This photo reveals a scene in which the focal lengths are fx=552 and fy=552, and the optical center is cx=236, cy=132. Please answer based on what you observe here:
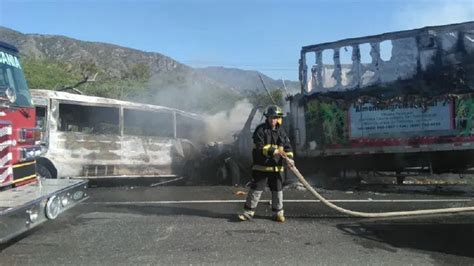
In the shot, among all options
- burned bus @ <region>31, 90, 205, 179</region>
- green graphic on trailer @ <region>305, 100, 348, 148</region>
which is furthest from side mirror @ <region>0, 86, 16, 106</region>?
green graphic on trailer @ <region>305, 100, 348, 148</region>

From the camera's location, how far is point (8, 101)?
18.7ft

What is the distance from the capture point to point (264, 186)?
757 cm

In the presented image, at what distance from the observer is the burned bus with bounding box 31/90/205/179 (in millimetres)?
10773

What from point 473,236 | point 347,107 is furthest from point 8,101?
point 347,107

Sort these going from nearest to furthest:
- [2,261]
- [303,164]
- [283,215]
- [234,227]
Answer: [2,261]
[234,227]
[283,215]
[303,164]

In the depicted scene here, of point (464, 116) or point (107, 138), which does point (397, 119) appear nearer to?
point (464, 116)

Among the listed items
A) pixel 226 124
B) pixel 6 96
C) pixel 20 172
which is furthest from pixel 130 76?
pixel 6 96

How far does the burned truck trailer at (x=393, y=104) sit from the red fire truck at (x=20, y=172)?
6203mm

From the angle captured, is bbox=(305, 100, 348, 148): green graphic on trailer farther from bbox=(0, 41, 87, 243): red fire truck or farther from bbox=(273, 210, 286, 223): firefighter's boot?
bbox=(0, 41, 87, 243): red fire truck

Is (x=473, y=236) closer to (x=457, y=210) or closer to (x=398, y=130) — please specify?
(x=457, y=210)

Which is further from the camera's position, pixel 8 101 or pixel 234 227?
pixel 234 227

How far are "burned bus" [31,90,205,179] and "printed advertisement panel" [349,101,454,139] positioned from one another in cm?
407

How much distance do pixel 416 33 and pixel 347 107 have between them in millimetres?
1986

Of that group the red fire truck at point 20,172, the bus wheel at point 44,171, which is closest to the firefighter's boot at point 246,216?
the red fire truck at point 20,172
